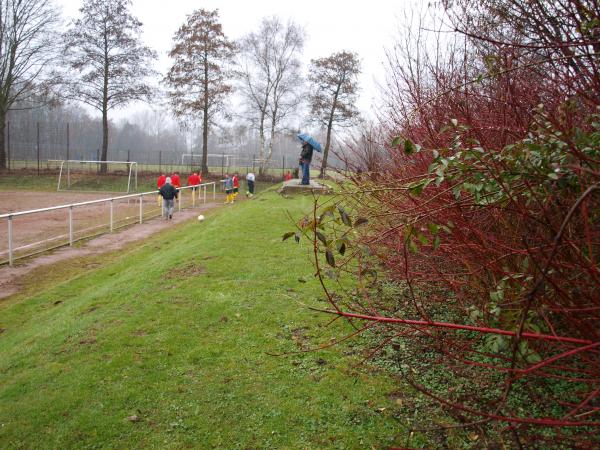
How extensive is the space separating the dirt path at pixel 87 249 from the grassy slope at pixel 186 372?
1252 mm

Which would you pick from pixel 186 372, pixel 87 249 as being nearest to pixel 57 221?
pixel 87 249

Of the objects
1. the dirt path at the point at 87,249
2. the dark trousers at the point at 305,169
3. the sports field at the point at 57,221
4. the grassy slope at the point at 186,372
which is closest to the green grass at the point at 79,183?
the sports field at the point at 57,221

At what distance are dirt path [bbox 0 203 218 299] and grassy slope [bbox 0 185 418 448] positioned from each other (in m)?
1.25

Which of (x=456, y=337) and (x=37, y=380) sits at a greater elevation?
(x=456, y=337)

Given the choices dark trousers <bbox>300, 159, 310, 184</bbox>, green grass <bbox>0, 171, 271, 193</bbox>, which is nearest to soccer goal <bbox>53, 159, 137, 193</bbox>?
green grass <bbox>0, 171, 271, 193</bbox>

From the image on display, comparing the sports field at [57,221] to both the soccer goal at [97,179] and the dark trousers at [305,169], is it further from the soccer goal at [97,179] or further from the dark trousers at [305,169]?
the soccer goal at [97,179]

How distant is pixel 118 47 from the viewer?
33.1 m

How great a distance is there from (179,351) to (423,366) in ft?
7.73

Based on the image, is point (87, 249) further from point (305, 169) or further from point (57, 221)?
point (305, 169)

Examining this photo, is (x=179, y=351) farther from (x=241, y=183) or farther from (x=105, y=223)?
(x=241, y=183)

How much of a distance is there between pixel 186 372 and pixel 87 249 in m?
8.20

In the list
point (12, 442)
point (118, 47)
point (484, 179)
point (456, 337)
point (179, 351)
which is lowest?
point (12, 442)

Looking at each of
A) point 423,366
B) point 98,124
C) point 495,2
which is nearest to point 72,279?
point 423,366

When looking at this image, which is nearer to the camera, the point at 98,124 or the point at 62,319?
the point at 62,319
